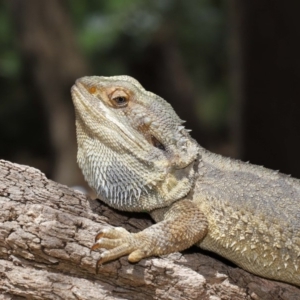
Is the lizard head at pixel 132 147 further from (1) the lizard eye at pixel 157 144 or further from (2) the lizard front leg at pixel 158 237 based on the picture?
(2) the lizard front leg at pixel 158 237

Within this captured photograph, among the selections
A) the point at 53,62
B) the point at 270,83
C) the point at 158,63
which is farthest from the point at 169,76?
the point at 270,83

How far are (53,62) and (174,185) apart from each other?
19.8ft

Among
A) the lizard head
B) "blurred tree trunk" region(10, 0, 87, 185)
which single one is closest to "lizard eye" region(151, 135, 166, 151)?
the lizard head

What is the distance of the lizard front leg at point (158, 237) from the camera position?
2.92 m

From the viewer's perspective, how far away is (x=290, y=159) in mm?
7711

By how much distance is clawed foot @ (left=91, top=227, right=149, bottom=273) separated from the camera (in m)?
2.90

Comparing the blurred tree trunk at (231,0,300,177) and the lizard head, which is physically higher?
the blurred tree trunk at (231,0,300,177)

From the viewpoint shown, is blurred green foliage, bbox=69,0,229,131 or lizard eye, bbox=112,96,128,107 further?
blurred green foliage, bbox=69,0,229,131

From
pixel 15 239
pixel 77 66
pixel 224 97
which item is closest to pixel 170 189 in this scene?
pixel 15 239

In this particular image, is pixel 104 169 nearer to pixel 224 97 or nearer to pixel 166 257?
pixel 166 257

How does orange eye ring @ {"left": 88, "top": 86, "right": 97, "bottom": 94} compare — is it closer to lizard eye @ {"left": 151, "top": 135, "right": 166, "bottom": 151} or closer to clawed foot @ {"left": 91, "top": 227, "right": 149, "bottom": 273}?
lizard eye @ {"left": 151, "top": 135, "right": 166, "bottom": 151}

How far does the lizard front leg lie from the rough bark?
0.28 feet

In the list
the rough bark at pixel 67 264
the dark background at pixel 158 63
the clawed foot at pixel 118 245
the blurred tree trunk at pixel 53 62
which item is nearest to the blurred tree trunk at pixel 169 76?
the dark background at pixel 158 63

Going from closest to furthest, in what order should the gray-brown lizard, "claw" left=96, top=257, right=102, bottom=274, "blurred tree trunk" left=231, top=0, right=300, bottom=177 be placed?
"claw" left=96, top=257, right=102, bottom=274, the gray-brown lizard, "blurred tree trunk" left=231, top=0, right=300, bottom=177
